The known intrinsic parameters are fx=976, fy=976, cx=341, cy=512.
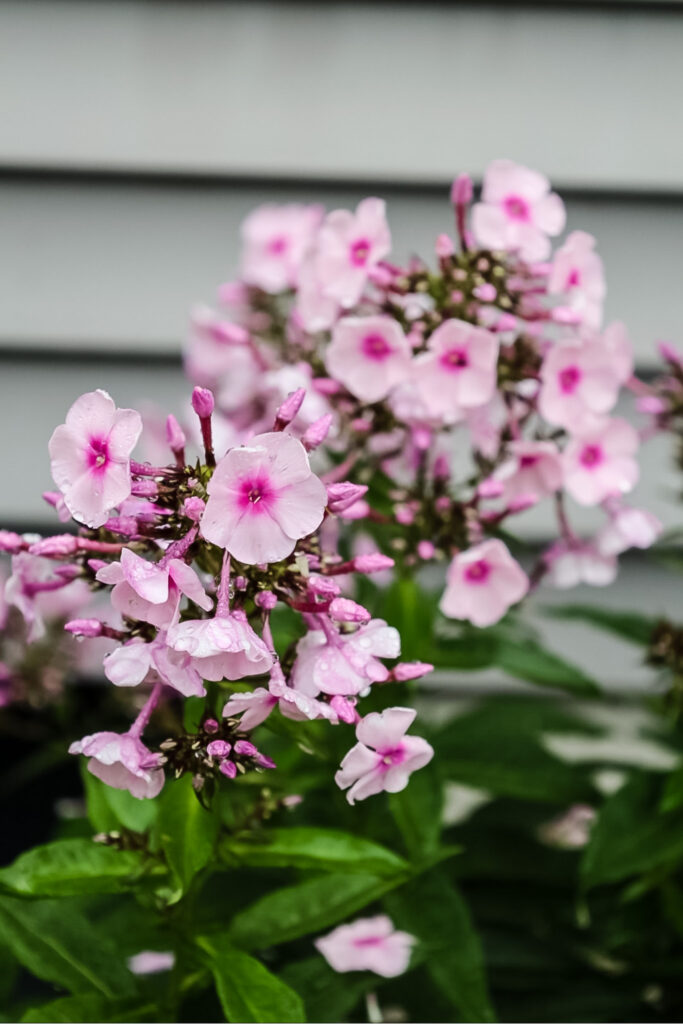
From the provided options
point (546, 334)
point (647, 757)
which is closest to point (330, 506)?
point (546, 334)

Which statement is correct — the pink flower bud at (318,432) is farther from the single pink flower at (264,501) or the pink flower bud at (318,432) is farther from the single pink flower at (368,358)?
the single pink flower at (368,358)

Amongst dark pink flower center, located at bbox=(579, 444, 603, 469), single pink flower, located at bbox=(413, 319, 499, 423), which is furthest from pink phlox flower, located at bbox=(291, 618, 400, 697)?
dark pink flower center, located at bbox=(579, 444, 603, 469)

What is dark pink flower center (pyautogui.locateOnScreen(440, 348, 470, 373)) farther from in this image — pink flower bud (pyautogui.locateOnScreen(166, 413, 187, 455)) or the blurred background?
the blurred background

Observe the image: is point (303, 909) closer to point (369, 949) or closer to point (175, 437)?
point (369, 949)

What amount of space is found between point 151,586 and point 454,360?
54 cm

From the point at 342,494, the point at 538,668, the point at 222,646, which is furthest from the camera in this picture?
the point at 538,668

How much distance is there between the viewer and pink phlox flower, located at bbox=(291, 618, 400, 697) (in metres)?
0.82

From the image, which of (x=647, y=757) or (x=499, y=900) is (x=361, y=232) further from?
(x=647, y=757)

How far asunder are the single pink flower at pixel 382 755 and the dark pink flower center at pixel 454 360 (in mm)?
444

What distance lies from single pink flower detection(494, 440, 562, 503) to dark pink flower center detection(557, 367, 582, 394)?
0.07m

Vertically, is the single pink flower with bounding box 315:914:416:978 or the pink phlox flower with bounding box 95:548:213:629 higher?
the pink phlox flower with bounding box 95:548:213:629

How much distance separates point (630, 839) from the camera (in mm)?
1288

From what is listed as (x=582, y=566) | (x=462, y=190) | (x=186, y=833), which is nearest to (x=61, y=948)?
(x=186, y=833)

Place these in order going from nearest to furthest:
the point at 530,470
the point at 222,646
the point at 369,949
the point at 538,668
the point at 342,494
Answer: the point at 222,646, the point at 342,494, the point at 369,949, the point at 530,470, the point at 538,668
